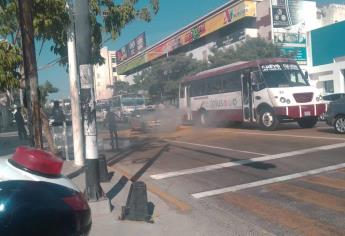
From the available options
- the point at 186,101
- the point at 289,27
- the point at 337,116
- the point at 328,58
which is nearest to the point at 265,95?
the point at 337,116

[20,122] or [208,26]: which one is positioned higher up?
[208,26]

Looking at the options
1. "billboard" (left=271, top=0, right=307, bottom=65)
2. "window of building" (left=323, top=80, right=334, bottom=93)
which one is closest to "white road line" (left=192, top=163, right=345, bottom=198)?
"window of building" (left=323, top=80, right=334, bottom=93)

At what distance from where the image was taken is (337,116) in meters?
15.5

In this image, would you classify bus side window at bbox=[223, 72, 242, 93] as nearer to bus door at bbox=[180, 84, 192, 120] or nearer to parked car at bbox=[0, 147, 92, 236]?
bus door at bbox=[180, 84, 192, 120]

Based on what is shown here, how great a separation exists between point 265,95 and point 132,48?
3093 inches

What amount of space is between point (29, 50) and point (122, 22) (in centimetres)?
612

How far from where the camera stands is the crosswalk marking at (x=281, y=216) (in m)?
5.54

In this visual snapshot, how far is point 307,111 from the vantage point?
1831cm

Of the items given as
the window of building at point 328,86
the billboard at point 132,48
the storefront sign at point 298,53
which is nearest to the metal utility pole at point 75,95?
the window of building at point 328,86

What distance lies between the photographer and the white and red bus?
18406mm

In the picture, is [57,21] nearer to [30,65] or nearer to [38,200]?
[30,65]

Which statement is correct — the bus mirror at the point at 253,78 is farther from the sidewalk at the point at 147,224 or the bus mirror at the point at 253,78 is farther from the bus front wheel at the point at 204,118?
the sidewalk at the point at 147,224

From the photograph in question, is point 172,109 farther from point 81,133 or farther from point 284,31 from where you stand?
point 284,31

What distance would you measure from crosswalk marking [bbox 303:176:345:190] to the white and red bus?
9.98 metres
